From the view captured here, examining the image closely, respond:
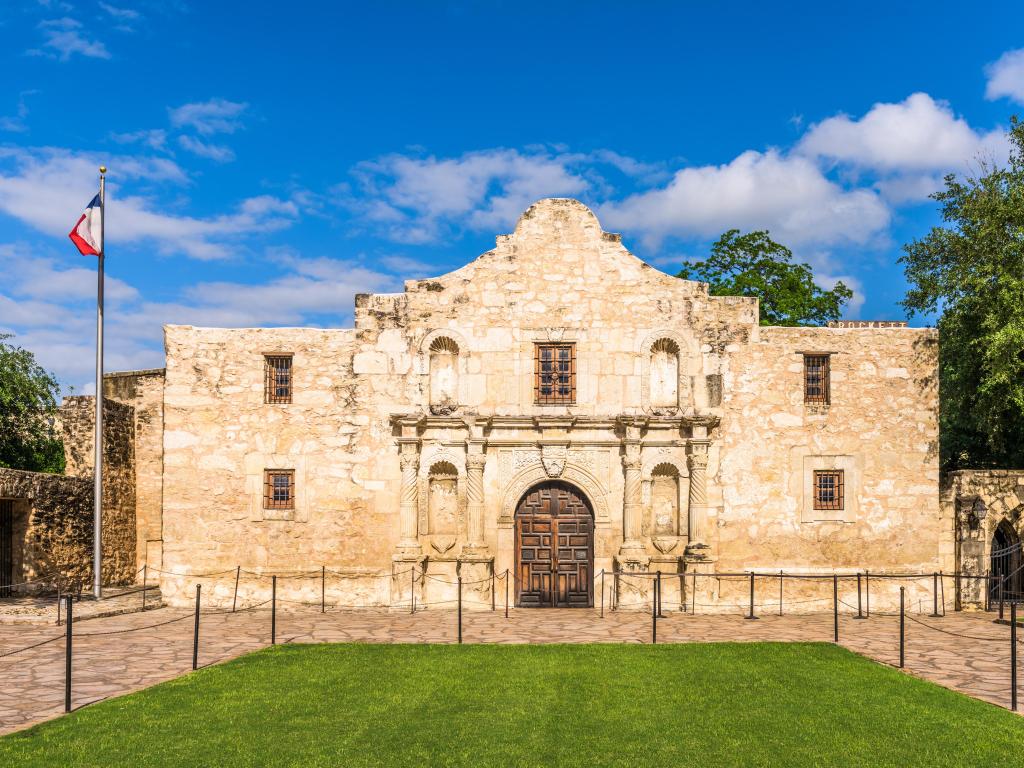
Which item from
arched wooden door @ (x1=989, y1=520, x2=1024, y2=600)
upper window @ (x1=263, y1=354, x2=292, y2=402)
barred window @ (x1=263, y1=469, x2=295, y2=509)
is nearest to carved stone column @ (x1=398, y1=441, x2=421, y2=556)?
barred window @ (x1=263, y1=469, x2=295, y2=509)

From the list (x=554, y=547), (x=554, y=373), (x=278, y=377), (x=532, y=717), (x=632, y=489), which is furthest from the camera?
(x=278, y=377)

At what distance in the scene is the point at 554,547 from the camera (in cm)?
1898

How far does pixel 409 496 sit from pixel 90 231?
8885 millimetres

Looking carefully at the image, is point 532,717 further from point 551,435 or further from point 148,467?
point 148,467

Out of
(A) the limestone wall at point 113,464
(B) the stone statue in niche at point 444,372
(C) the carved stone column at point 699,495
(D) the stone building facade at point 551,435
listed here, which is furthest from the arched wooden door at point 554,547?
(A) the limestone wall at point 113,464

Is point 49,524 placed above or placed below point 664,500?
below

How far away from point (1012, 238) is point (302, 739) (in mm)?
18080

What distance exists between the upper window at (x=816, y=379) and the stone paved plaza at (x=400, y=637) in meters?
4.54

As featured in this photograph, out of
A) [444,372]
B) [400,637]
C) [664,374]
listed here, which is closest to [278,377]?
[444,372]

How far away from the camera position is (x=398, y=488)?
19.1 meters

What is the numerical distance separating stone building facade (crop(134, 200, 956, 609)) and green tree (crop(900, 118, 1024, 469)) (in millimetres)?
1520

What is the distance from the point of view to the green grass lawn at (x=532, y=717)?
27.3ft

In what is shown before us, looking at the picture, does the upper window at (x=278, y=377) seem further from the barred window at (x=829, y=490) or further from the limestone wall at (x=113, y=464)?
the barred window at (x=829, y=490)

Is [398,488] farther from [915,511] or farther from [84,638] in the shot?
[915,511]
